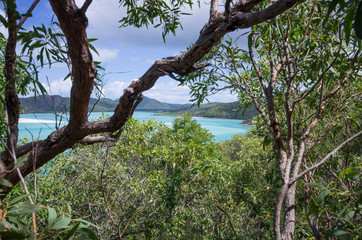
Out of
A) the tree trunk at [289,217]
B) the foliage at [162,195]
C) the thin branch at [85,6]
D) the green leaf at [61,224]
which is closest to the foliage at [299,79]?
the tree trunk at [289,217]

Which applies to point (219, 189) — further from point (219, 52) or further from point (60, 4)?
point (60, 4)

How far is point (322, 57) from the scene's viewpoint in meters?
1.78

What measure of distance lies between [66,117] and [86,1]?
0.67 meters

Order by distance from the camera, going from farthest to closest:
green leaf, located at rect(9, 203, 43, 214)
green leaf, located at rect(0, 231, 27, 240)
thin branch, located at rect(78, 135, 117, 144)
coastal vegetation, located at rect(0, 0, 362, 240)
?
thin branch, located at rect(78, 135, 117, 144) → coastal vegetation, located at rect(0, 0, 362, 240) → green leaf, located at rect(9, 203, 43, 214) → green leaf, located at rect(0, 231, 27, 240)

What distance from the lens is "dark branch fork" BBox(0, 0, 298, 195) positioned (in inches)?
42.9

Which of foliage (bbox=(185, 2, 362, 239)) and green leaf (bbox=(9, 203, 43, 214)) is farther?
foliage (bbox=(185, 2, 362, 239))

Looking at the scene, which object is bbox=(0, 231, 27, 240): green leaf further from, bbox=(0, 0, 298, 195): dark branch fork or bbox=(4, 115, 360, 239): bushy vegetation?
bbox=(4, 115, 360, 239): bushy vegetation

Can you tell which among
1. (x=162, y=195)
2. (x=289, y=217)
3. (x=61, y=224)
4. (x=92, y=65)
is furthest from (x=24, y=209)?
(x=162, y=195)

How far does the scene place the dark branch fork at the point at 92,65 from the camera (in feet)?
3.58

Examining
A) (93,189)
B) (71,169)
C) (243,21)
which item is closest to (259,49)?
(243,21)

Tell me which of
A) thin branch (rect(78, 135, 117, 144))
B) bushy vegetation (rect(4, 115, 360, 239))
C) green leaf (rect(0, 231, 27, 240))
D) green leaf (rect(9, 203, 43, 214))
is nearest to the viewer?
green leaf (rect(0, 231, 27, 240))

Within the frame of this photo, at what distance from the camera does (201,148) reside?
305cm

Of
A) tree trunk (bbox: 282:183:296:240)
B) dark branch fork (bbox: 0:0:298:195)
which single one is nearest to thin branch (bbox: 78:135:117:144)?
dark branch fork (bbox: 0:0:298:195)

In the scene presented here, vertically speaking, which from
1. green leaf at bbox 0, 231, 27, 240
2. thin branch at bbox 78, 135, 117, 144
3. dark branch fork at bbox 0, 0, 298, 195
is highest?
dark branch fork at bbox 0, 0, 298, 195
